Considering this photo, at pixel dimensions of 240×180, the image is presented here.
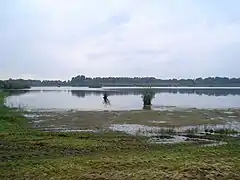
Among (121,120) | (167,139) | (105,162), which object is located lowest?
(121,120)

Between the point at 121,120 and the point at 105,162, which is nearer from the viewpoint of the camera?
the point at 105,162

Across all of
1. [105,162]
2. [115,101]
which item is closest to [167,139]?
[105,162]

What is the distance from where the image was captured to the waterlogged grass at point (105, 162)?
1084 cm

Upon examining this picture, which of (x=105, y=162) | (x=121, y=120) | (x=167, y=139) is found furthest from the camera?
(x=121, y=120)

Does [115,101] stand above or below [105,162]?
below

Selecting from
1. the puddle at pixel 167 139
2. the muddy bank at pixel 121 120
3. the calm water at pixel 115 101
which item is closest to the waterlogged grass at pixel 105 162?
the puddle at pixel 167 139

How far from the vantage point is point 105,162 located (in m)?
12.7

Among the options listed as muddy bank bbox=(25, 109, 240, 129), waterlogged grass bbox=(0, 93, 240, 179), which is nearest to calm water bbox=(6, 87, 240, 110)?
muddy bank bbox=(25, 109, 240, 129)

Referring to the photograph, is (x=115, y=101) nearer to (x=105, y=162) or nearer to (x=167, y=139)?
(x=167, y=139)

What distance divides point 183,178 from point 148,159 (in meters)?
3.24

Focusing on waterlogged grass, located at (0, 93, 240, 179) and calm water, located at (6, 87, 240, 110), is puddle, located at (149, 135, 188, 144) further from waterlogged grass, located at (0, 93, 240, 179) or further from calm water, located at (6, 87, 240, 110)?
calm water, located at (6, 87, 240, 110)

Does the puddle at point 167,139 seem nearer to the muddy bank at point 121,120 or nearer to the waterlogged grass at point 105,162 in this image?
the waterlogged grass at point 105,162

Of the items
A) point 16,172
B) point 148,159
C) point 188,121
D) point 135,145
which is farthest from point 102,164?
point 188,121

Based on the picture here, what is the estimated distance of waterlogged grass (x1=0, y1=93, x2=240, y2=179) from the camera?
1084cm
